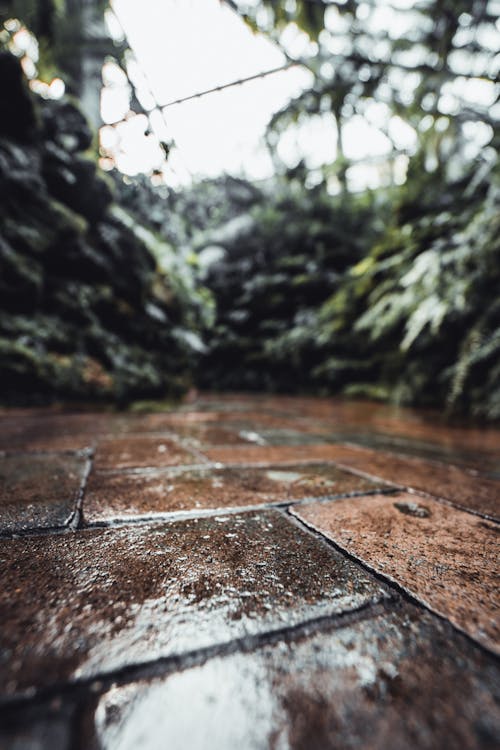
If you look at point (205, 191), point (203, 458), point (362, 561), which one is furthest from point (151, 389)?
point (205, 191)

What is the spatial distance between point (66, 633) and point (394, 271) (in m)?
5.98

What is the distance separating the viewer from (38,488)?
108 centimetres

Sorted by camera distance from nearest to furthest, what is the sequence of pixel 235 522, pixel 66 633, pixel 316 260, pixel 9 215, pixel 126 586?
pixel 66 633 → pixel 126 586 → pixel 235 522 → pixel 9 215 → pixel 316 260

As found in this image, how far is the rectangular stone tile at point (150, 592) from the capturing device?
459 mm

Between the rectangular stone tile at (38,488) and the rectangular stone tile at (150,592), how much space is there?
11 centimetres

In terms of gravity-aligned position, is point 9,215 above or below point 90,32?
below

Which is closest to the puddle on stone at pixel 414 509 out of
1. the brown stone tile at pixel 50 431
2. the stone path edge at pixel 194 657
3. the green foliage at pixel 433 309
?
the stone path edge at pixel 194 657

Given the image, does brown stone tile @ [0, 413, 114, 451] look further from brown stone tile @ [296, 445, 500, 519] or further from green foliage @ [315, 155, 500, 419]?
green foliage @ [315, 155, 500, 419]

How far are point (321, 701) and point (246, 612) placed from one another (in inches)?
6.6

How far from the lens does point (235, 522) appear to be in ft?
2.88

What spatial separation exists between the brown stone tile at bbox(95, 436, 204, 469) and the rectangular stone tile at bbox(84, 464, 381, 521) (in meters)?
0.13

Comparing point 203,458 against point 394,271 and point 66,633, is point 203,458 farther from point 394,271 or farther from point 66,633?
point 394,271

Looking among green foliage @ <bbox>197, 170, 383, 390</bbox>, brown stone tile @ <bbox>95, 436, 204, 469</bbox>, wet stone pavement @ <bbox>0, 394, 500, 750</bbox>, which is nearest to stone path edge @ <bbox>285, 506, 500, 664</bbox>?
wet stone pavement @ <bbox>0, 394, 500, 750</bbox>

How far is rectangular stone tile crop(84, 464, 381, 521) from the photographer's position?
97 cm
